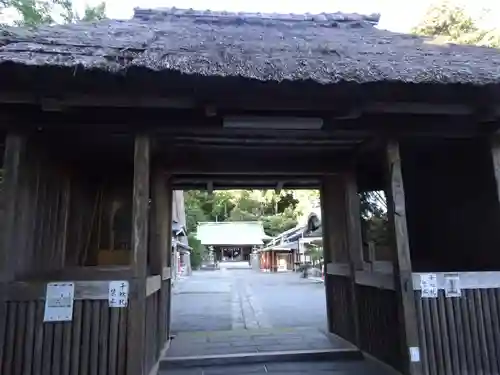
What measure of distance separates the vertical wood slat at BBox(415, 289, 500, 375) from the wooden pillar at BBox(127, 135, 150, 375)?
7.56 feet

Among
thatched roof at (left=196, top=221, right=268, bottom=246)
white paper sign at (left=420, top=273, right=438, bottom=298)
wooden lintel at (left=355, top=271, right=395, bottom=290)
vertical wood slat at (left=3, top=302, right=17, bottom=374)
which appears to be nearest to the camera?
vertical wood slat at (left=3, top=302, right=17, bottom=374)

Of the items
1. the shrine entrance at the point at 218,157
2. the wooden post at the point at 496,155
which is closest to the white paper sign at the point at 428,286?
the shrine entrance at the point at 218,157

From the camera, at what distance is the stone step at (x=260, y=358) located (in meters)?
4.25

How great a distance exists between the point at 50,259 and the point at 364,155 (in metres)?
3.42

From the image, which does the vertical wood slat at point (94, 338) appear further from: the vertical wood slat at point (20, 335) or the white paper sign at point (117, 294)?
the vertical wood slat at point (20, 335)

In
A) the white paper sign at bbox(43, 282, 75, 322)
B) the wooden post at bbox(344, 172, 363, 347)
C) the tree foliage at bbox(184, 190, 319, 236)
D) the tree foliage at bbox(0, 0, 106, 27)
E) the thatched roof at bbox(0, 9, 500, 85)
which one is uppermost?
the tree foliage at bbox(184, 190, 319, 236)

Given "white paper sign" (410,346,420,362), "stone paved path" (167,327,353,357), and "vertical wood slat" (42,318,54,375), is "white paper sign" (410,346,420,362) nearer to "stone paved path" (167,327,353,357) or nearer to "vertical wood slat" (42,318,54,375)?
"stone paved path" (167,327,353,357)

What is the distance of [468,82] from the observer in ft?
10.2

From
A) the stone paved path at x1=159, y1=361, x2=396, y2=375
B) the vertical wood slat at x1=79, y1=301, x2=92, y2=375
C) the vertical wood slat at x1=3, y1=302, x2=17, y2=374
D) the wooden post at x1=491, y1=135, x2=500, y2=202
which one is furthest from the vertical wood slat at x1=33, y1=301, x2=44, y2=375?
the wooden post at x1=491, y1=135, x2=500, y2=202

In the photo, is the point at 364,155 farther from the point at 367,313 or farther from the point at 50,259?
the point at 50,259

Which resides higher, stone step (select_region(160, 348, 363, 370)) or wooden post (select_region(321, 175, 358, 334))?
wooden post (select_region(321, 175, 358, 334))

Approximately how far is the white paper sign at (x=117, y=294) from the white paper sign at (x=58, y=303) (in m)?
0.31

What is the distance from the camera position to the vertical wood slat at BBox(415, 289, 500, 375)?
3408 millimetres

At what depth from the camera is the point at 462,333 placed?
3.48m
